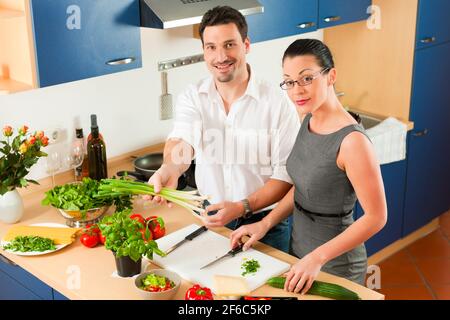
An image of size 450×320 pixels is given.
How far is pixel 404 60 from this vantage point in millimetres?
4164

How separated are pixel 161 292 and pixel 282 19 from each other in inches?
68.5

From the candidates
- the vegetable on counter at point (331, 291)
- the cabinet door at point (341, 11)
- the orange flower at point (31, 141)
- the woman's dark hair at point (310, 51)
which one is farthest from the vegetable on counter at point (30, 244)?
the cabinet door at point (341, 11)

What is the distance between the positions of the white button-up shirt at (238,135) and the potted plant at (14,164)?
56cm

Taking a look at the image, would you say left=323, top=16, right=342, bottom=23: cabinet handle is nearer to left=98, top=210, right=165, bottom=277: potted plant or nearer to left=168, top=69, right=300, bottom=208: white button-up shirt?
left=168, top=69, right=300, bottom=208: white button-up shirt

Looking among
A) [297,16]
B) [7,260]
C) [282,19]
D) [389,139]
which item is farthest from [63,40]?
[389,139]

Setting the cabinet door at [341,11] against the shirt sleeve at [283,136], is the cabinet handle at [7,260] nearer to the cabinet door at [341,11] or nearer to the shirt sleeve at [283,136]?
the shirt sleeve at [283,136]

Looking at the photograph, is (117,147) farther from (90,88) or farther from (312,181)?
(312,181)

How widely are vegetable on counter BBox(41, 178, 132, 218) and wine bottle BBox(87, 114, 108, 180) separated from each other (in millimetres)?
318

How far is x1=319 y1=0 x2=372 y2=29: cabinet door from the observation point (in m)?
3.73

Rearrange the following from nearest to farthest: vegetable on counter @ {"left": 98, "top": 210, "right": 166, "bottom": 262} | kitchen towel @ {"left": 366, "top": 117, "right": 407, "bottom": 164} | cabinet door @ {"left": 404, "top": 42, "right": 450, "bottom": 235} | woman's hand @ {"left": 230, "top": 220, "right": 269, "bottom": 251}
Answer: vegetable on counter @ {"left": 98, "top": 210, "right": 166, "bottom": 262}, woman's hand @ {"left": 230, "top": 220, "right": 269, "bottom": 251}, kitchen towel @ {"left": 366, "top": 117, "right": 407, "bottom": 164}, cabinet door @ {"left": 404, "top": 42, "right": 450, "bottom": 235}

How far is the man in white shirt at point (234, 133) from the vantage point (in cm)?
277

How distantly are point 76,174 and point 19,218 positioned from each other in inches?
17.0

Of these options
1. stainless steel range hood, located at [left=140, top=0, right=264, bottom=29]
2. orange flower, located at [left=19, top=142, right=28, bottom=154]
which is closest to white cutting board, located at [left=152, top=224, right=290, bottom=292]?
orange flower, located at [left=19, top=142, right=28, bottom=154]
